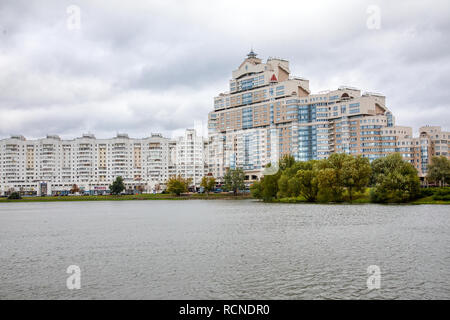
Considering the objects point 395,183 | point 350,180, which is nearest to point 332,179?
point 350,180

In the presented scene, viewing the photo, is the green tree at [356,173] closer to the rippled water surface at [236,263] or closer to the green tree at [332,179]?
the green tree at [332,179]

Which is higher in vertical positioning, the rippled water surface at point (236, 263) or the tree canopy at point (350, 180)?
the tree canopy at point (350, 180)

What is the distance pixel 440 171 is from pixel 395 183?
64489 mm

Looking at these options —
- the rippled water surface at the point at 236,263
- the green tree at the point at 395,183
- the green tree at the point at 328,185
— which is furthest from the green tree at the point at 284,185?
the rippled water surface at the point at 236,263

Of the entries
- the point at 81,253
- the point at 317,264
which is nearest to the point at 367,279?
A: the point at 317,264

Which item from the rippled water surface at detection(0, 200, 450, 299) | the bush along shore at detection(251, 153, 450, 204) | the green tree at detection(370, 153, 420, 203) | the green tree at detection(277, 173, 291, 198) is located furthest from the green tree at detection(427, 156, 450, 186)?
the rippled water surface at detection(0, 200, 450, 299)

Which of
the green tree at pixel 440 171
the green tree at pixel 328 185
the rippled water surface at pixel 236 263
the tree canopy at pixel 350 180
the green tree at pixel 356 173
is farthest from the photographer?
the green tree at pixel 440 171

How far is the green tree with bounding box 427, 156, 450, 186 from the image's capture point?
6152 inches

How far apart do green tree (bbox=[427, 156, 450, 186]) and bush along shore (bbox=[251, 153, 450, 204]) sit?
50189mm

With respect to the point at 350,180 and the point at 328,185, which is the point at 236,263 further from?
the point at 350,180

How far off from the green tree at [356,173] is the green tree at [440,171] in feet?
189

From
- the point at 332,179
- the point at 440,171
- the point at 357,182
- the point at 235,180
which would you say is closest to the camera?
the point at 332,179

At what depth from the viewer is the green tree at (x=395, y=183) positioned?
104625mm

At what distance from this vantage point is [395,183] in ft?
342
